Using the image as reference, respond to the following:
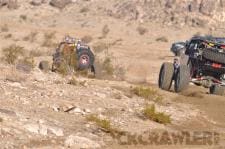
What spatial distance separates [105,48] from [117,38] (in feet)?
22.0

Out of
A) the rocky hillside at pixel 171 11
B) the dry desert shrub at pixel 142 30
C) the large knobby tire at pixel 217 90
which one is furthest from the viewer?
the rocky hillside at pixel 171 11

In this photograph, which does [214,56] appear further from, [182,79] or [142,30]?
[142,30]

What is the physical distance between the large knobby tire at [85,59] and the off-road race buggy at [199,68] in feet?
11.6

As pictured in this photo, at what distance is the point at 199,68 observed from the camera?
754 inches

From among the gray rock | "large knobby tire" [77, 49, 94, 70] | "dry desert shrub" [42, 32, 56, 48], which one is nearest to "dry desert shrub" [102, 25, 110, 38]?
"dry desert shrub" [42, 32, 56, 48]

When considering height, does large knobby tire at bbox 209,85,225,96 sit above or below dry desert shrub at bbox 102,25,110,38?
above

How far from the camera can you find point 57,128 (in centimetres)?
1048

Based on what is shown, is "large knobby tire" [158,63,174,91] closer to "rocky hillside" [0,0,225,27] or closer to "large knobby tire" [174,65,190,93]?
"large knobby tire" [174,65,190,93]

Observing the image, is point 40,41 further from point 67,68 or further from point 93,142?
point 93,142

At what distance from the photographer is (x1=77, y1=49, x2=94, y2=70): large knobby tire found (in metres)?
21.6

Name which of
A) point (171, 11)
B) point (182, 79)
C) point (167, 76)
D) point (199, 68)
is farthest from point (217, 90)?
point (171, 11)

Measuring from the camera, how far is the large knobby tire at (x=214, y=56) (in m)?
18.6

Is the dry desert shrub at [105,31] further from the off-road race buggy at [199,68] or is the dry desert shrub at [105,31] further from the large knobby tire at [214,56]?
the large knobby tire at [214,56]

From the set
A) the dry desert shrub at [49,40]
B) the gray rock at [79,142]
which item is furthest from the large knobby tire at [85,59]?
the dry desert shrub at [49,40]
